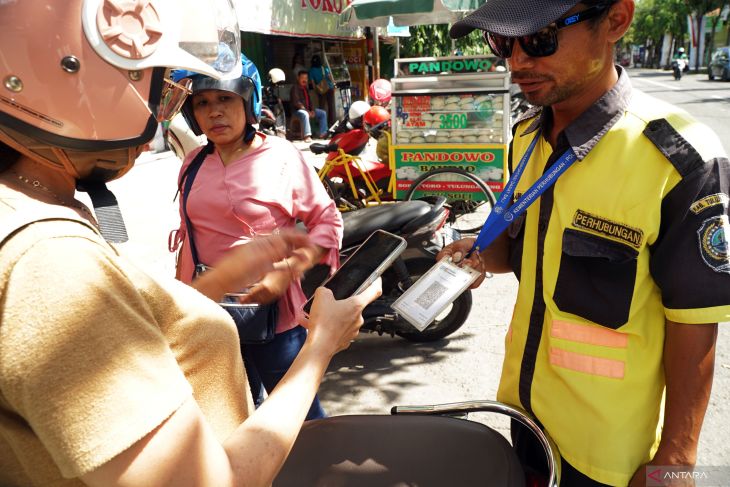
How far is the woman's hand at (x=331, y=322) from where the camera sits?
1.13 meters

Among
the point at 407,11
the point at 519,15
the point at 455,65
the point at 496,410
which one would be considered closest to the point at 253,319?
the point at 496,410

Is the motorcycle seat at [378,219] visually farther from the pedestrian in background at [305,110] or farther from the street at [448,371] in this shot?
the pedestrian in background at [305,110]

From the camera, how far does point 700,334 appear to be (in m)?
1.20

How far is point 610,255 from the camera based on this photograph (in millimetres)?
1260

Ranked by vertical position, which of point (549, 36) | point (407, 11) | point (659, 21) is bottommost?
point (549, 36)

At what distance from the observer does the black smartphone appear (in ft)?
5.14

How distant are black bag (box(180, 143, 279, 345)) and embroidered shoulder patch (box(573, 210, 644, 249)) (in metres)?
1.18

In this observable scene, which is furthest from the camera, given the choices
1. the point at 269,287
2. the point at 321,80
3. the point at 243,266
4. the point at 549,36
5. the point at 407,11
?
the point at 321,80

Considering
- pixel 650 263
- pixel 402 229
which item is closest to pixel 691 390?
pixel 650 263

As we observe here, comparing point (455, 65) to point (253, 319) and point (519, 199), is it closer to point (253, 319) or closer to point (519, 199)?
point (253, 319)

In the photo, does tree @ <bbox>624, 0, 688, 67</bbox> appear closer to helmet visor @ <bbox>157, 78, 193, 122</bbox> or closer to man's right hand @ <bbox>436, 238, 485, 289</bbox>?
man's right hand @ <bbox>436, 238, 485, 289</bbox>

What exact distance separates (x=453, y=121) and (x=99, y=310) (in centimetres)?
541

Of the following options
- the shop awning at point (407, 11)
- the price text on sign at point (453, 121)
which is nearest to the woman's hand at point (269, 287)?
the price text on sign at point (453, 121)

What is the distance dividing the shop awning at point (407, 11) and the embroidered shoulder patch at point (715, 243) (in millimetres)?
6540
